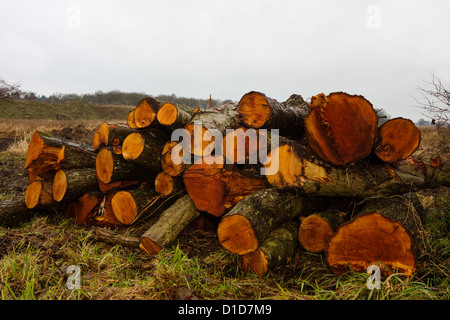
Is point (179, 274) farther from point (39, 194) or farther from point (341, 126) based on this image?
point (39, 194)

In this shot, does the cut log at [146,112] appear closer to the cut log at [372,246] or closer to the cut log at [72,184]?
the cut log at [72,184]

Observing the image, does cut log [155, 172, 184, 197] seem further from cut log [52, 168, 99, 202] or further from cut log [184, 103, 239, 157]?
cut log [52, 168, 99, 202]

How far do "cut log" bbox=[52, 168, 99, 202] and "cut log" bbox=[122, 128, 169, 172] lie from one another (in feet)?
2.48

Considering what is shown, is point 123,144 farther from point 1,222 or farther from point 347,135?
point 347,135

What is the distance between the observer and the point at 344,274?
217cm

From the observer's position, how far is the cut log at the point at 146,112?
10.5 ft

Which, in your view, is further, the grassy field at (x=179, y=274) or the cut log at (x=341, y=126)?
the cut log at (x=341, y=126)

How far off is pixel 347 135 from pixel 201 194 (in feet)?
4.99

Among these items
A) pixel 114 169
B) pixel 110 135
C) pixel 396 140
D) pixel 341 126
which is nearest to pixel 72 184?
pixel 114 169

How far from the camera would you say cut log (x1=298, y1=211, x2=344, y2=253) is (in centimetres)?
255

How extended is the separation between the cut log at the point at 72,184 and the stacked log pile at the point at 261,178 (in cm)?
1

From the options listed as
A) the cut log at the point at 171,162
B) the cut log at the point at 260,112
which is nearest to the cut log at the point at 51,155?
the cut log at the point at 171,162

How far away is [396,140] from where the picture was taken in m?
2.46
